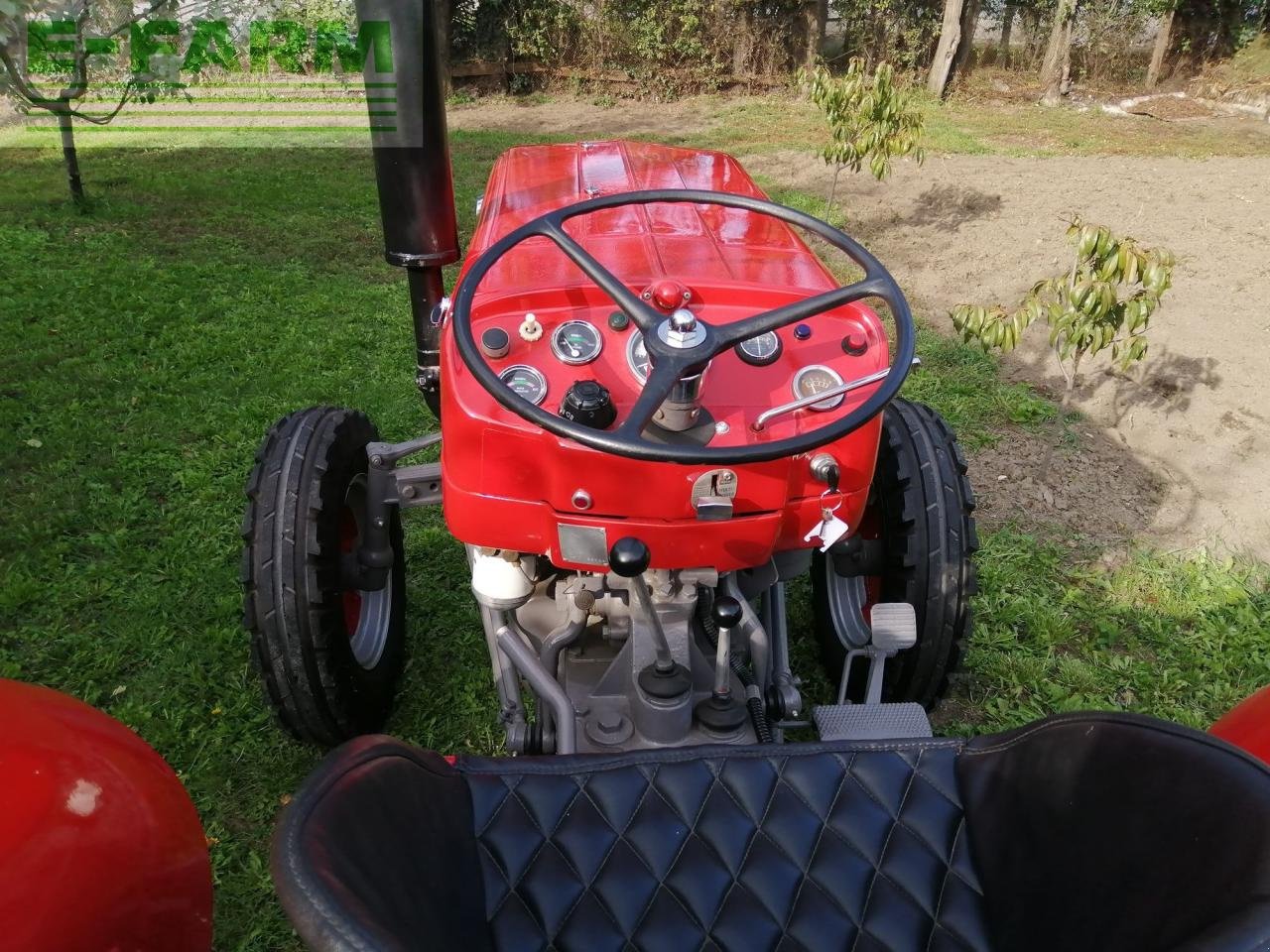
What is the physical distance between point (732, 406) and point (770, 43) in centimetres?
1131

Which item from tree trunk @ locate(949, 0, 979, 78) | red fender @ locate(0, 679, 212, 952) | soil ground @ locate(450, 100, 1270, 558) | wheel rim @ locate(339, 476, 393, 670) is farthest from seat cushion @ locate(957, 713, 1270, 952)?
tree trunk @ locate(949, 0, 979, 78)

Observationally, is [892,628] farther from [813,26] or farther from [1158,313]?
[813,26]

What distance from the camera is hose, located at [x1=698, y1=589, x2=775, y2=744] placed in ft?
5.93

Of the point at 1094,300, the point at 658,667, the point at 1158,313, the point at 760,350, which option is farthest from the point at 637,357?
the point at 1158,313

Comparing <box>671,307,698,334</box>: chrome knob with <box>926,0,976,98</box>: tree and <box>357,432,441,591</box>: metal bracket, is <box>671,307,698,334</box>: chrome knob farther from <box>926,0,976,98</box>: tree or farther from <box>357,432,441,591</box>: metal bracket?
<box>926,0,976,98</box>: tree

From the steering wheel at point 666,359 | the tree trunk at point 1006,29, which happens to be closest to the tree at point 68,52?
the steering wheel at point 666,359

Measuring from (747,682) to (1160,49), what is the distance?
1332 cm

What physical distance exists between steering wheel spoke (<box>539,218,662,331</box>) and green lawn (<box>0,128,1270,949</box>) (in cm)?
130

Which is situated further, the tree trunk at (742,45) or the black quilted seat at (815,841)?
the tree trunk at (742,45)

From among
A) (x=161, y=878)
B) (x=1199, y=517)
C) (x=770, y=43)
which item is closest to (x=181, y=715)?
(x=161, y=878)

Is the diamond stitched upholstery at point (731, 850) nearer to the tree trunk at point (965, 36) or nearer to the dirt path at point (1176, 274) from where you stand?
the dirt path at point (1176, 274)

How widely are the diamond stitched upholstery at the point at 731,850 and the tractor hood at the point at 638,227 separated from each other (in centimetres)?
85

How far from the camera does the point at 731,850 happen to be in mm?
1484

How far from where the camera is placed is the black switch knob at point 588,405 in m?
1.40
